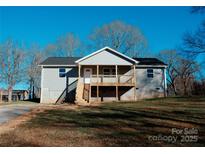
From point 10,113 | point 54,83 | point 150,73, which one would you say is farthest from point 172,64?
point 10,113

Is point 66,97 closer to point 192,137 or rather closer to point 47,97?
point 47,97

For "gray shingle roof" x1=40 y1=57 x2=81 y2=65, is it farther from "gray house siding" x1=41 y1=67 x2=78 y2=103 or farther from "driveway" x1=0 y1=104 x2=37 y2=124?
"driveway" x1=0 y1=104 x2=37 y2=124

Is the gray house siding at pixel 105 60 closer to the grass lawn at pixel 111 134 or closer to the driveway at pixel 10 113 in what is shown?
the driveway at pixel 10 113

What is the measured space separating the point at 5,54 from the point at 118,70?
20.3 metres

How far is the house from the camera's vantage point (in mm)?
25281

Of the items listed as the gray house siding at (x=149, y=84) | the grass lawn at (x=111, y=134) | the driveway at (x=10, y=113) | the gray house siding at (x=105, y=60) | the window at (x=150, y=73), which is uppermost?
the gray house siding at (x=105, y=60)

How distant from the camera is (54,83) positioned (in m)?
26.2

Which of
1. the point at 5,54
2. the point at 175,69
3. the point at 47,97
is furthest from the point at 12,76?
the point at 175,69

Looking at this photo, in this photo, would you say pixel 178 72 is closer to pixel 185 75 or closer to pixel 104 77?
pixel 185 75

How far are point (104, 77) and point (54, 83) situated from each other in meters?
5.20

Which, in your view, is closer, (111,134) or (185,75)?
(111,134)

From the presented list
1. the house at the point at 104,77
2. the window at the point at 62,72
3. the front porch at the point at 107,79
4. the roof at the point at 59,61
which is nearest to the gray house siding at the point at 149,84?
the house at the point at 104,77

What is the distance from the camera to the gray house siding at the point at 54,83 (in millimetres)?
26156

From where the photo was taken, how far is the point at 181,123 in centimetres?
948
